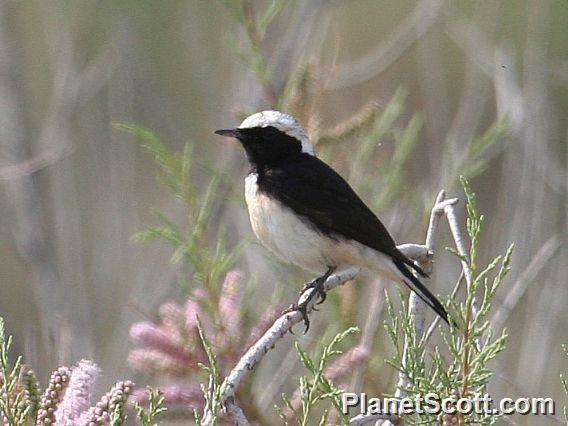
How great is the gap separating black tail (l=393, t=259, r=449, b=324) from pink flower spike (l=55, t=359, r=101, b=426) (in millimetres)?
1088

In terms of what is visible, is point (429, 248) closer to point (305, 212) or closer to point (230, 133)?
point (305, 212)

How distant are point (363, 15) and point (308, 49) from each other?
17.8 ft

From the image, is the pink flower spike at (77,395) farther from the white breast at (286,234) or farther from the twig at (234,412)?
the white breast at (286,234)

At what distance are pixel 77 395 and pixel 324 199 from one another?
1.72 meters

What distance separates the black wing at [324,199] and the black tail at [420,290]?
0.63ft

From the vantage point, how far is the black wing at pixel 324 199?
319 cm

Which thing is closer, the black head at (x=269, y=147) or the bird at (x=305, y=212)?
the bird at (x=305, y=212)

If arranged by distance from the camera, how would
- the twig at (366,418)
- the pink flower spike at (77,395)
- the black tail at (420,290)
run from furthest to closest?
the black tail at (420,290), the twig at (366,418), the pink flower spike at (77,395)

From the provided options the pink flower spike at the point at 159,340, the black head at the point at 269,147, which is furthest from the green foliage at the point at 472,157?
the pink flower spike at the point at 159,340

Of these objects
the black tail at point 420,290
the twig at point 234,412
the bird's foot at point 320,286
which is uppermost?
the bird's foot at point 320,286

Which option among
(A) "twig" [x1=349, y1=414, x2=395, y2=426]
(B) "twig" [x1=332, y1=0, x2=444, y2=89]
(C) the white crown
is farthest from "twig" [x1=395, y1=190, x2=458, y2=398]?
(B) "twig" [x1=332, y1=0, x2=444, y2=89]

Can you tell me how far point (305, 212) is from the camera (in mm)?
3254

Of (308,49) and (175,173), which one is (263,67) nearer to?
(175,173)

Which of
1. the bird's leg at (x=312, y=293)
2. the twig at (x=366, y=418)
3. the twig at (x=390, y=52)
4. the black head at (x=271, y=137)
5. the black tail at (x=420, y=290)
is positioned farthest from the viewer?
the twig at (x=390, y=52)
